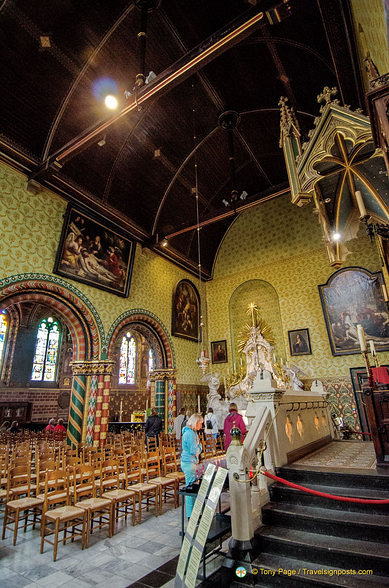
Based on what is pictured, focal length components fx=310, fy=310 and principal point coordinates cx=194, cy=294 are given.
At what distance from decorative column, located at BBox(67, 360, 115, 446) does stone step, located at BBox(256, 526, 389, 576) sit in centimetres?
668

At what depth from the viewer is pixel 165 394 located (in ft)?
38.5

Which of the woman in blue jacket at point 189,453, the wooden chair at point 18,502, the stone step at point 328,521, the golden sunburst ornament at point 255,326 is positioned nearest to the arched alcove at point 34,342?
the wooden chair at point 18,502

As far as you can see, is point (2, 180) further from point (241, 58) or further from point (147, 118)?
point (241, 58)

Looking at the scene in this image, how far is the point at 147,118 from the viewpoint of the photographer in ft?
30.3

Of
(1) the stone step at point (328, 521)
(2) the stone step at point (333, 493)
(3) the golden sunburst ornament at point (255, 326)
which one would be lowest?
(1) the stone step at point (328, 521)

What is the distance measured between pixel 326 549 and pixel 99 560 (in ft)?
7.96

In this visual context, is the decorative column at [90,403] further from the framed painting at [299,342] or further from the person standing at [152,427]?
the framed painting at [299,342]

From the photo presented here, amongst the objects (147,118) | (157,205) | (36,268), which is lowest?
(36,268)

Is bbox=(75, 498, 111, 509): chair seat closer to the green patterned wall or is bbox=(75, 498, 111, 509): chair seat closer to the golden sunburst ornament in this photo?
the green patterned wall

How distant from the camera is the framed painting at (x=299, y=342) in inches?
464

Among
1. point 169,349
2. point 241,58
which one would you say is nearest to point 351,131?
point 241,58

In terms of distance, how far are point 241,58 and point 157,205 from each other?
5.19 m

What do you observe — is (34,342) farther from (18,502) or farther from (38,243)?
(18,502)

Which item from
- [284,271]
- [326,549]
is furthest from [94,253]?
[326,549]
